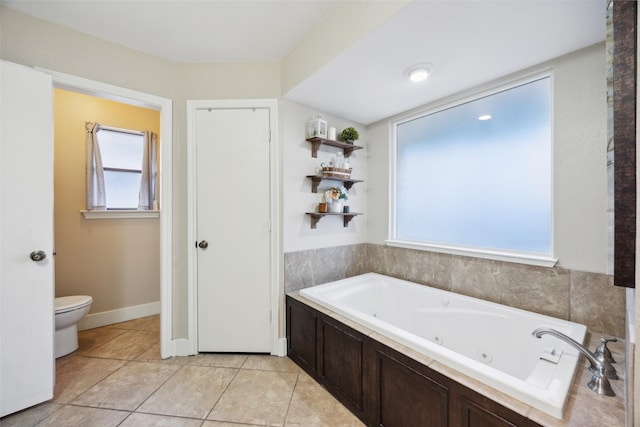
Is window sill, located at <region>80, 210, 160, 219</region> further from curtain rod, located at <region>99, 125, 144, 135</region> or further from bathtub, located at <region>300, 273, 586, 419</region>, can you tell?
bathtub, located at <region>300, 273, 586, 419</region>

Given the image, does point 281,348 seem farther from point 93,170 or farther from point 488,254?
point 93,170

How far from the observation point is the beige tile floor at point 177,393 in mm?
1528

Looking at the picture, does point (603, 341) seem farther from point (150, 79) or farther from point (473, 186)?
point (150, 79)

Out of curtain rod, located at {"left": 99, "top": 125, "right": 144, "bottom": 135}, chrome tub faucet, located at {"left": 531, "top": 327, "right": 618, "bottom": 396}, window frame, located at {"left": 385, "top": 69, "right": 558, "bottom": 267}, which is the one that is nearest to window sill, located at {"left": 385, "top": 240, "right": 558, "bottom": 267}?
window frame, located at {"left": 385, "top": 69, "right": 558, "bottom": 267}

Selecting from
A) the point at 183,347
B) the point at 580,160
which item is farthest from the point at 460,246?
the point at 183,347

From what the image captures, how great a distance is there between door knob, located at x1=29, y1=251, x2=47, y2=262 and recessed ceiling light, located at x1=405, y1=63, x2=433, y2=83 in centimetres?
261

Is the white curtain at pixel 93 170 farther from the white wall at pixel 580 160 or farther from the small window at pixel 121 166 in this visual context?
the white wall at pixel 580 160

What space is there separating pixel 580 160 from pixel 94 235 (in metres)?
4.10

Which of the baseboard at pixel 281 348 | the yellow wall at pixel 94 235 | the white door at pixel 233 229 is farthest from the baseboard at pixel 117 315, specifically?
the baseboard at pixel 281 348

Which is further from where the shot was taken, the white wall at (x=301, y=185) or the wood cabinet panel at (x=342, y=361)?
the white wall at (x=301, y=185)

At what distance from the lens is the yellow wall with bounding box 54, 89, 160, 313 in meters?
2.55

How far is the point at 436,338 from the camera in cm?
203

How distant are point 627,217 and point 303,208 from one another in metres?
1.92

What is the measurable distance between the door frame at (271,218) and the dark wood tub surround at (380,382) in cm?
22
